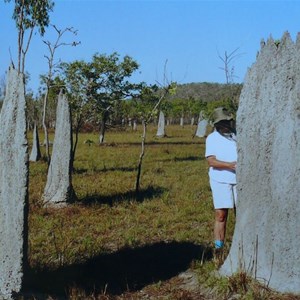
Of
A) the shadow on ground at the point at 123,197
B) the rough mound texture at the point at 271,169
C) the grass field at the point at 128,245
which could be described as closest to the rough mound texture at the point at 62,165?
the grass field at the point at 128,245

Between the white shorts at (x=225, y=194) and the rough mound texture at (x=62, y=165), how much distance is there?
4740 millimetres

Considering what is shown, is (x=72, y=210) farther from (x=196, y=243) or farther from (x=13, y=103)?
(x=13, y=103)

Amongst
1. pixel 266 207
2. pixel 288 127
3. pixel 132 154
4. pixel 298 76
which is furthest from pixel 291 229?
pixel 132 154

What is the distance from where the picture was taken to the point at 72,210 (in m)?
10.4

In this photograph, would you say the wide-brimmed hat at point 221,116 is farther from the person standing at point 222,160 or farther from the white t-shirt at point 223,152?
the white t-shirt at point 223,152

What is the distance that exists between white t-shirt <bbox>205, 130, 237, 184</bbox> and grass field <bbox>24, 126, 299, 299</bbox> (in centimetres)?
107

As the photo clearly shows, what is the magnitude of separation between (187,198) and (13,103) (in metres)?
7.15

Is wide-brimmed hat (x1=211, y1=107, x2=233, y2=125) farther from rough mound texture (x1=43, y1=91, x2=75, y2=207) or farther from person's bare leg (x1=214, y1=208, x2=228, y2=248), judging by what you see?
rough mound texture (x1=43, y1=91, x2=75, y2=207)

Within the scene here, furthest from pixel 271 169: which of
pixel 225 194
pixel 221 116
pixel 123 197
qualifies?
pixel 123 197

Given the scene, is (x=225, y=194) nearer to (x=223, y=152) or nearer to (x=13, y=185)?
(x=223, y=152)

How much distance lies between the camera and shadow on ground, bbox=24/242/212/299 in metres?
5.91

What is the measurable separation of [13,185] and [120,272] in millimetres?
2034

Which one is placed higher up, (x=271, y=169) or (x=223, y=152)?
(x=223, y=152)

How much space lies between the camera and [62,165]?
1097 centimetres
